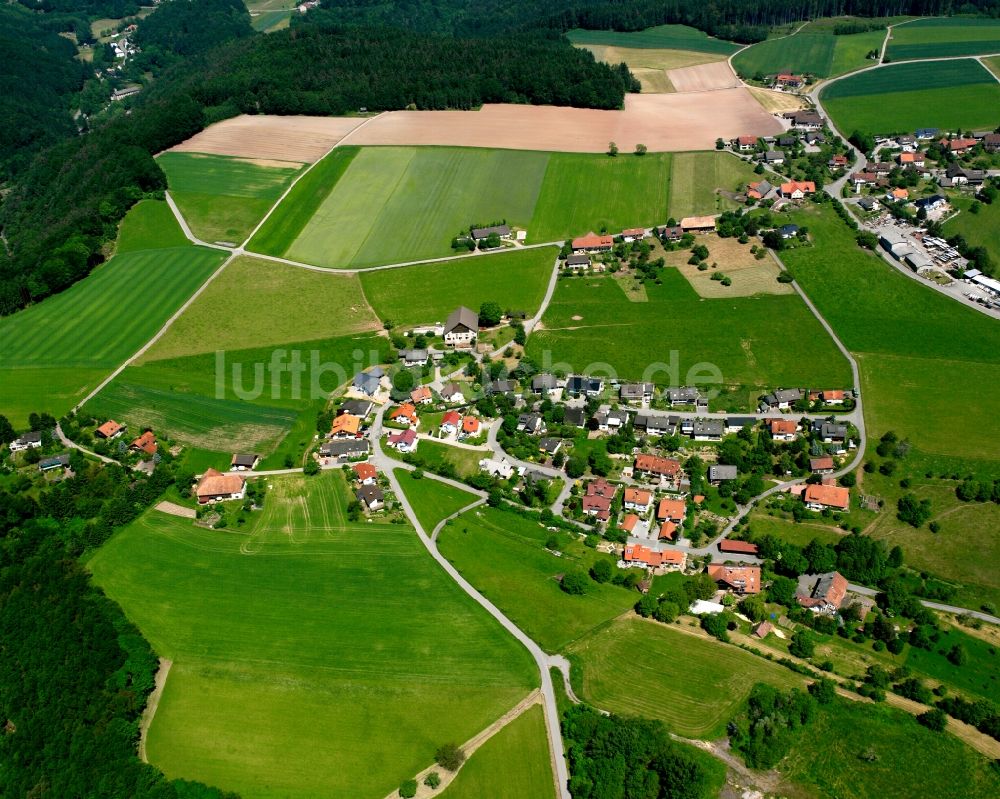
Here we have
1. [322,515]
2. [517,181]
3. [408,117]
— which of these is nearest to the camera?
[322,515]

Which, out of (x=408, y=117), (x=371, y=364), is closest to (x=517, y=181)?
(x=408, y=117)

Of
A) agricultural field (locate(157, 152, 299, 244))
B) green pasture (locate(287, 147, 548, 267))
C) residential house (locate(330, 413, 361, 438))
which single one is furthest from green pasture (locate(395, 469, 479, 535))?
agricultural field (locate(157, 152, 299, 244))

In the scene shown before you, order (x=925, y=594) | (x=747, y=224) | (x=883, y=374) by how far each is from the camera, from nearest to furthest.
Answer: (x=925, y=594) < (x=883, y=374) < (x=747, y=224)

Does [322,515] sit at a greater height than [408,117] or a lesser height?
lesser

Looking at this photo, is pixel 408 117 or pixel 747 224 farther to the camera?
pixel 408 117

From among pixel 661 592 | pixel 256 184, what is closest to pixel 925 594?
pixel 661 592

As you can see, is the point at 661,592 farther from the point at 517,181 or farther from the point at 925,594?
the point at 517,181
